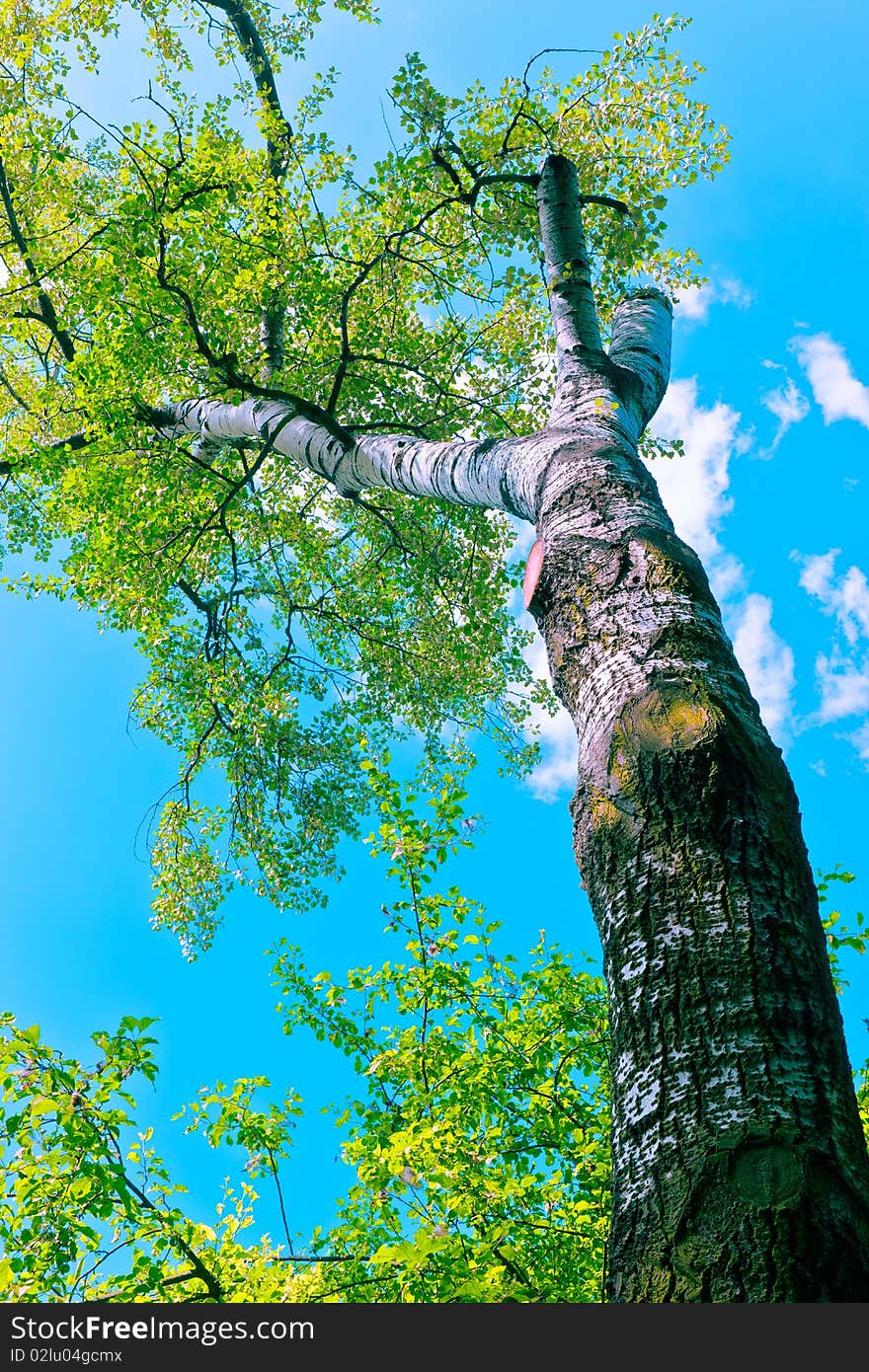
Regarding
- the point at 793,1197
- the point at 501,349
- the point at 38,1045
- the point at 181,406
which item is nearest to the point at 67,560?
the point at 181,406

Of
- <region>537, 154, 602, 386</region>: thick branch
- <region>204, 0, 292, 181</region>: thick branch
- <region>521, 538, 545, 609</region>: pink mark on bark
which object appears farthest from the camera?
<region>204, 0, 292, 181</region>: thick branch

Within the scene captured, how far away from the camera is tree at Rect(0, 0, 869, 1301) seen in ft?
5.22

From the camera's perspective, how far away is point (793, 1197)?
1.39 metres

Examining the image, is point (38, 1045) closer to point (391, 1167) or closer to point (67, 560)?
point (391, 1167)

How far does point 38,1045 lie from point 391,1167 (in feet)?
→ 5.69

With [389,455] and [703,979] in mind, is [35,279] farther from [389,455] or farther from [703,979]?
[703,979]

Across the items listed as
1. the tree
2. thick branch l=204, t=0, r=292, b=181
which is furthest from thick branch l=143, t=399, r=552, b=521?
thick branch l=204, t=0, r=292, b=181

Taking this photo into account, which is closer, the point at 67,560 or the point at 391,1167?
the point at 391,1167

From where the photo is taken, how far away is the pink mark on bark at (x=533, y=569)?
10.3 feet

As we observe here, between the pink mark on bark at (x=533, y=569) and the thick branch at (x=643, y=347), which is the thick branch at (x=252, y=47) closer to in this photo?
the thick branch at (x=643, y=347)

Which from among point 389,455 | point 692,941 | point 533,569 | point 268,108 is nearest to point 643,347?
point 389,455

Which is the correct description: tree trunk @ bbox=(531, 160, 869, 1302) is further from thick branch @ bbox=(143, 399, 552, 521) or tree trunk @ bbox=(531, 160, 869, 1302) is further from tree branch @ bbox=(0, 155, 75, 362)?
tree branch @ bbox=(0, 155, 75, 362)

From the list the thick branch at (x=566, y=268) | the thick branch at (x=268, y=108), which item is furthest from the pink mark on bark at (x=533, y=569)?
the thick branch at (x=268, y=108)

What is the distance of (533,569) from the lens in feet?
10.5
